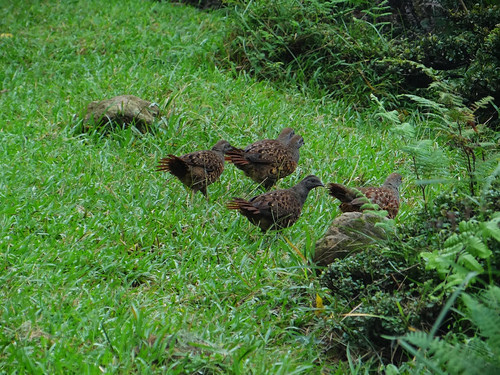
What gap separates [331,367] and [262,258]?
146cm

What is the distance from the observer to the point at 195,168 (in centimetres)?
660

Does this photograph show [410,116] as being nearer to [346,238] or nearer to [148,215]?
[148,215]

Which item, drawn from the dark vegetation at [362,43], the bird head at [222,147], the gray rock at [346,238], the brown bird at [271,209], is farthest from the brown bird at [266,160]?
the dark vegetation at [362,43]

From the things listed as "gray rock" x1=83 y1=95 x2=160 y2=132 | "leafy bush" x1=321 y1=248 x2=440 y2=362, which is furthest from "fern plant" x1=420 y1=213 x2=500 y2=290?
"gray rock" x1=83 y1=95 x2=160 y2=132

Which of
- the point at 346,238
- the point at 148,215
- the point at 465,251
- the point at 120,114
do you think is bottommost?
the point at 120,114

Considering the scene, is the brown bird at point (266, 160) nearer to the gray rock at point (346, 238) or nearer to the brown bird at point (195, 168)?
the brown bird at point (195, 168)

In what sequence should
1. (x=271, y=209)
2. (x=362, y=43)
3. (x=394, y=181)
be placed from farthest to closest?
1. (x=362, y=43)
2. (x=394, y=181)
3. (x=271, y=209)

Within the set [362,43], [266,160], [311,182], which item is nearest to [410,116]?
[362,43]

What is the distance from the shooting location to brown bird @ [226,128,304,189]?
7133mm

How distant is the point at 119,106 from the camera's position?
7.91 meters

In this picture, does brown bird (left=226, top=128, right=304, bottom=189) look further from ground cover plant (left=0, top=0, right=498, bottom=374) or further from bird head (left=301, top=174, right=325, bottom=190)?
bird head (left=301, top=174, right=325, bottom=190)

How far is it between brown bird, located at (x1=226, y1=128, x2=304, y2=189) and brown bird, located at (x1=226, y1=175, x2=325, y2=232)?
0.81 meters

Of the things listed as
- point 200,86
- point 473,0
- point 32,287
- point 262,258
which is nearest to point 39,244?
point 32,287

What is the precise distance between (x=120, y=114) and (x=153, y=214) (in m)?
2.16
